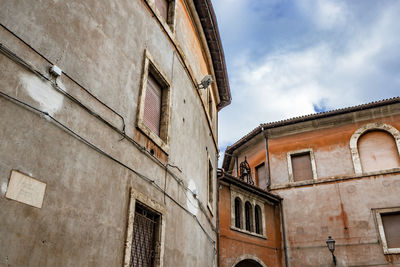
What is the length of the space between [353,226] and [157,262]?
41.1ft

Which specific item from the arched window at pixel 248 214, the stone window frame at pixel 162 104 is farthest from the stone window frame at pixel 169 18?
the arched window at pixel 248 214

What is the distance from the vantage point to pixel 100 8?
6734 millimetres

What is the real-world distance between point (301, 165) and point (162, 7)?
12133mm

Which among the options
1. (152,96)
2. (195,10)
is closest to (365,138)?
(195,10)

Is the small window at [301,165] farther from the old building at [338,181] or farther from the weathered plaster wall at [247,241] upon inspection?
the weathered plaster wall at [247,241]

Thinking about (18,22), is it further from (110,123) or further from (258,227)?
(258,227)

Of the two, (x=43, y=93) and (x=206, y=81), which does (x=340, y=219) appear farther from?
(x=43, y=93)

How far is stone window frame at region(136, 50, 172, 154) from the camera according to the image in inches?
299

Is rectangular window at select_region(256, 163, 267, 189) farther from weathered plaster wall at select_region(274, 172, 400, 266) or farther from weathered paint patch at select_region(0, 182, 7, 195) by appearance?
weathered paint patch at select_region(0, 182, 7, 195)

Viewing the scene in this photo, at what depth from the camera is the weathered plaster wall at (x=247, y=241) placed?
50.1ft

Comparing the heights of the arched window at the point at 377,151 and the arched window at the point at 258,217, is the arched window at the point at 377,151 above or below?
above

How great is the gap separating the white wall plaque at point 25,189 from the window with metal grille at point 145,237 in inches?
98.0

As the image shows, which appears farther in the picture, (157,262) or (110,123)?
(157,262)

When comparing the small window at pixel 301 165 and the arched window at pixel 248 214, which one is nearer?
the arched window at pixel 248 214
